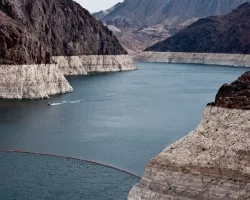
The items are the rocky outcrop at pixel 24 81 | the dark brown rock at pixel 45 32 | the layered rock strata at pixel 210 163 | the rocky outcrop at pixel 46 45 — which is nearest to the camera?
the layered rock strata at pixel 210 163

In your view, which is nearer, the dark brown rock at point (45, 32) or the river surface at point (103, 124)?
the river surface at point (103, 124)

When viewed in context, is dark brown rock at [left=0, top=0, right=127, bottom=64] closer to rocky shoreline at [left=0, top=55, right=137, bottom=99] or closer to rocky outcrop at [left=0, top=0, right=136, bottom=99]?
rocky outcrop at [left=0, top=0, right=136, bottom=99]

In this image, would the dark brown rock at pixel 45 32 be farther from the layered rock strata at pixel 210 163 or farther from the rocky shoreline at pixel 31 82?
the layered rock strata at pixel 210 163

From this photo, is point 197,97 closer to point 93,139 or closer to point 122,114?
point 122,114

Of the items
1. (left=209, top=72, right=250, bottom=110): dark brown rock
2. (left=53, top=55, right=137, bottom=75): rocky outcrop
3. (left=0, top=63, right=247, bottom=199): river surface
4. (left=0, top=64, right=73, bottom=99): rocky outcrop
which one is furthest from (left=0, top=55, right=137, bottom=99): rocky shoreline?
(left=209, top=72, right=250, bottom=110): dark brown rock

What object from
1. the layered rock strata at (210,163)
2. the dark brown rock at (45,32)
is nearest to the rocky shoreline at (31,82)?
the dark brown rock at (45,32)

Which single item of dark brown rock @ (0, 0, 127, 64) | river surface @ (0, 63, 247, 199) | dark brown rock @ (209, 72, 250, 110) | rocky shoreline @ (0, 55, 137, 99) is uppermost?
dark brown rock @ (0, 0, 127, 64)

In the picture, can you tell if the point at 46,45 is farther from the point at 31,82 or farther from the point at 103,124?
the point at 103,124

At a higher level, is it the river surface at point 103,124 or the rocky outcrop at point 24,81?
the rocky outcrop at point 24,81
